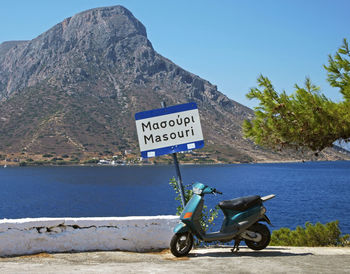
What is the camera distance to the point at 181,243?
648 cm

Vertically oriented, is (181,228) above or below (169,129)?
below

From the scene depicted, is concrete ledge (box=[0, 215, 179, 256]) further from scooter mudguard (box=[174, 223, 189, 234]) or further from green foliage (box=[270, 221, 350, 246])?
green foliage (box=[270, 221, 350, 246])

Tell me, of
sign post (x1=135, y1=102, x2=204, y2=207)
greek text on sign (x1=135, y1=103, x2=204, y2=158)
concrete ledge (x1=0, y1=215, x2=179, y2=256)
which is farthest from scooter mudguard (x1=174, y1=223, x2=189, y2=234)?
greek text on sign (x1=135, y1=103, x2=204, y2=158)

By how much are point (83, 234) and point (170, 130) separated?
2435 mm

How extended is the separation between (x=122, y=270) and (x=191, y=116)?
327 centimetres

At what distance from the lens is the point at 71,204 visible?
224 feet

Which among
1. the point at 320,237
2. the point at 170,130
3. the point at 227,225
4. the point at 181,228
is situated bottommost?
the point at 320,237

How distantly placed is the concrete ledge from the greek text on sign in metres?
1.34

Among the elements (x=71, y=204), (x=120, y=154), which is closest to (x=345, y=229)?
(x=71, y=204)

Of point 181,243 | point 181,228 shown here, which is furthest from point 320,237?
point 181,228

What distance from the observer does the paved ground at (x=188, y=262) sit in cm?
535

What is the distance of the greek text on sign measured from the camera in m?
7.38

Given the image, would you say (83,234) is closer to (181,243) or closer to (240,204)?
(181,243)

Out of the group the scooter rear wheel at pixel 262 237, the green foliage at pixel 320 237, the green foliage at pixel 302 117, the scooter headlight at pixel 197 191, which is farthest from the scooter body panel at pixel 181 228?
the green foliage at pixel 320 237
